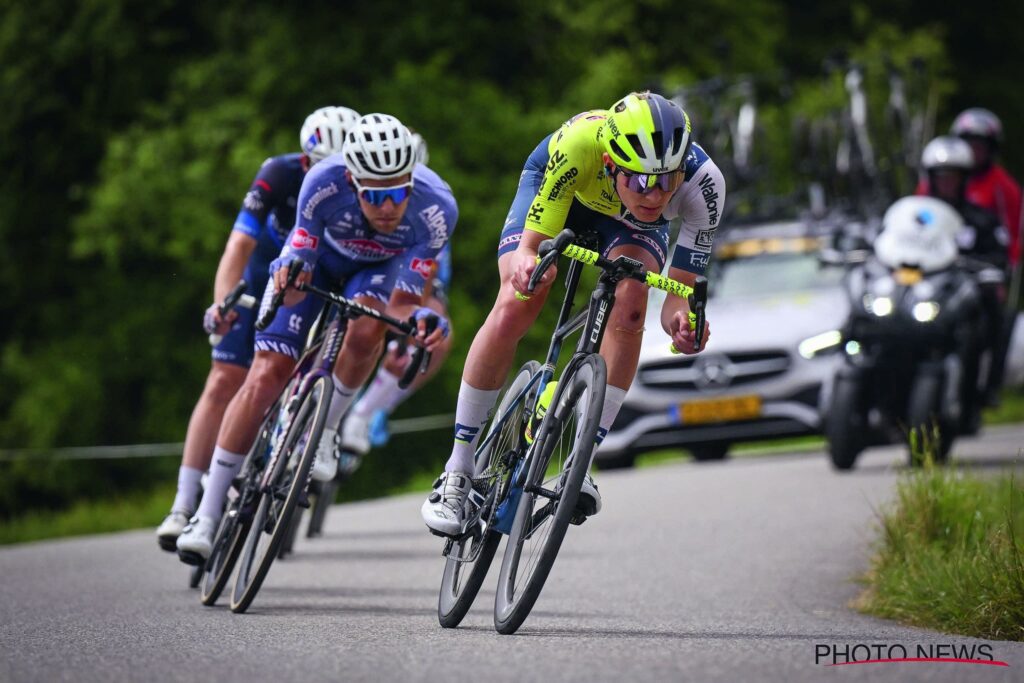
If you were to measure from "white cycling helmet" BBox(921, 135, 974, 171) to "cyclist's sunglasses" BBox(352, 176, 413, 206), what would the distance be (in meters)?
7.03

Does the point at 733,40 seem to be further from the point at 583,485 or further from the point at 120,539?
the point at 583,485

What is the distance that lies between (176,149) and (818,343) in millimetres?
14727

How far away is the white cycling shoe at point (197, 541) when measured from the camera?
328 inches

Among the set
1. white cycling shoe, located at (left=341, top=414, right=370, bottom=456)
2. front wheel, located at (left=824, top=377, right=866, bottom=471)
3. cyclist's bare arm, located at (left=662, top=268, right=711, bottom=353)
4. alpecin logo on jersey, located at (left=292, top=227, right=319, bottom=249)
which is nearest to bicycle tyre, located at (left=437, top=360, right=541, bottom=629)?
cyclist's bare arm, located at (left=662, top=268, right=711, bottom=353)

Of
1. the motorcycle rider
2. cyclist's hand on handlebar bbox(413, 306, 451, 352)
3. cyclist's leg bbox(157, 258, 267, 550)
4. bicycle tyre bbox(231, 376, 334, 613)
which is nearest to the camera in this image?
bicycle tyre bbox(231, 376, 334, 613)

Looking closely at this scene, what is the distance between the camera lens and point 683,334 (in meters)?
6.82

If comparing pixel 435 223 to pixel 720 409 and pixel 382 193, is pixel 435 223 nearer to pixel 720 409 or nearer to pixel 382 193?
pixel 382 193

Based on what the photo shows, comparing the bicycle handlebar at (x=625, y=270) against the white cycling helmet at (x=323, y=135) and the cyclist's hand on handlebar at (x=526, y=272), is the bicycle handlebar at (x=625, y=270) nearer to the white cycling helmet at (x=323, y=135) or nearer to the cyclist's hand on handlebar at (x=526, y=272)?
the cyclist's hand on handlebar at (x=526, y=272)

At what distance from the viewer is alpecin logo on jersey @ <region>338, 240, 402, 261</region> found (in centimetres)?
882

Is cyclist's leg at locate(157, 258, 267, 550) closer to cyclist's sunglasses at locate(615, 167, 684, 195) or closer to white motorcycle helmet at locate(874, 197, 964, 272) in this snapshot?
cyclist's sunglasses at locate(615, 167, 684, 195)

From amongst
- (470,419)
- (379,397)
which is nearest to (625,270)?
(470,419)

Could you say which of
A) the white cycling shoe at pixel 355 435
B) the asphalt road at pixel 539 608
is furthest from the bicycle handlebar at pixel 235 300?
the white cycling shoe at pixel 355 435

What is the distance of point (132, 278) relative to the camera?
98.8 feet

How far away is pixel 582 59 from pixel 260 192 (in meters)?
23.2
